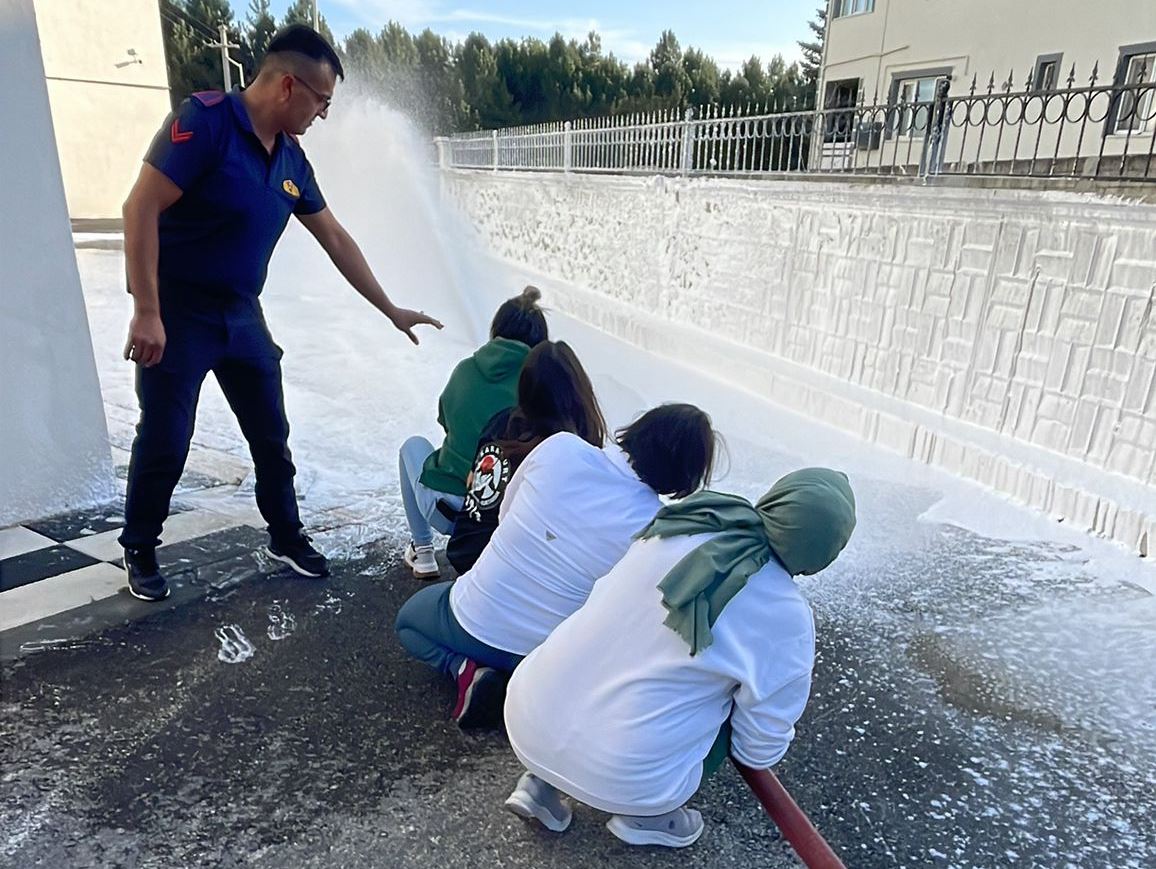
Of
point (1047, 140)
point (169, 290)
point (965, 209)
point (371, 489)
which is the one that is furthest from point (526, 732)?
point (1047, 140)

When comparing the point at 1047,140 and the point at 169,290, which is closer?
the point at 169,290

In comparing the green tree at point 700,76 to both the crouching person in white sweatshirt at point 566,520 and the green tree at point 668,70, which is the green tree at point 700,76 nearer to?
the green tree at point 668,70

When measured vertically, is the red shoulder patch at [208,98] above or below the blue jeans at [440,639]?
above

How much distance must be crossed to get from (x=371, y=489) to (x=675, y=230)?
477 cm

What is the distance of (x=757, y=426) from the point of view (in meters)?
5.53

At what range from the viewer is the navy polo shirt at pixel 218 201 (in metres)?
2.33

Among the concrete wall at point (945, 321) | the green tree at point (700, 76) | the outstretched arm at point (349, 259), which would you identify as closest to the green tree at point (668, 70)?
the green tree at point (700, 76)

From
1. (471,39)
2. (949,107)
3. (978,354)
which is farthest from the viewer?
(471,39)

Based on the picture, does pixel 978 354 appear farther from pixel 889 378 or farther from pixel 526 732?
pixel 526 732

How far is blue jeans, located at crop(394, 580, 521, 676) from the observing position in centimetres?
212

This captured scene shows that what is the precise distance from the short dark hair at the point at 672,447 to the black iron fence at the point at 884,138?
308cm

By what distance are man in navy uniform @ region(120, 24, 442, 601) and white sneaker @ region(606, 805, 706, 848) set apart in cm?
183

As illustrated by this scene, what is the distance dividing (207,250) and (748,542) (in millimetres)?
1991

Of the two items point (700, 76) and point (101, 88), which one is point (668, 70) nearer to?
point (700, 76)
